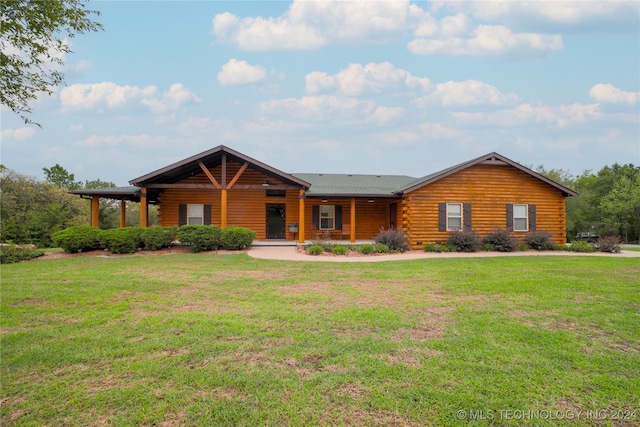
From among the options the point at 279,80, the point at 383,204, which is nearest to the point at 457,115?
the point at 383,204

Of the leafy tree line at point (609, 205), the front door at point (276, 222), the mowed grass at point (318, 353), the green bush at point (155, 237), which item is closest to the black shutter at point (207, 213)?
the front door at point (276, 222)

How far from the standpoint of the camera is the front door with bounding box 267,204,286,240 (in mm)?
18547

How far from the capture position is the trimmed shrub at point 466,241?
14.1 metres

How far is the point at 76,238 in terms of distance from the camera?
40.9 feet

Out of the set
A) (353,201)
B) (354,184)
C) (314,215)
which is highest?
(354,184)

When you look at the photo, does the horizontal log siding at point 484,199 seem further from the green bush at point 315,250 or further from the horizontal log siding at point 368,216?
the green bush at point 315,250

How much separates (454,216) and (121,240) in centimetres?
1457

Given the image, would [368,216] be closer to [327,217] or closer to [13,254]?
[327,217]

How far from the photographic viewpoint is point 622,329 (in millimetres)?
4254

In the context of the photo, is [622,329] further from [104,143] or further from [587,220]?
[587,220]

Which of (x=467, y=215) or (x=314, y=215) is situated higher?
(x=314, y=215)

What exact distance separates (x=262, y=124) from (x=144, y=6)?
11331 millimetres

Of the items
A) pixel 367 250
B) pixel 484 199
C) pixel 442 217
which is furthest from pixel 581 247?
pixel 367 250

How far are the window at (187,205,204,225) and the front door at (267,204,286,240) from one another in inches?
144
